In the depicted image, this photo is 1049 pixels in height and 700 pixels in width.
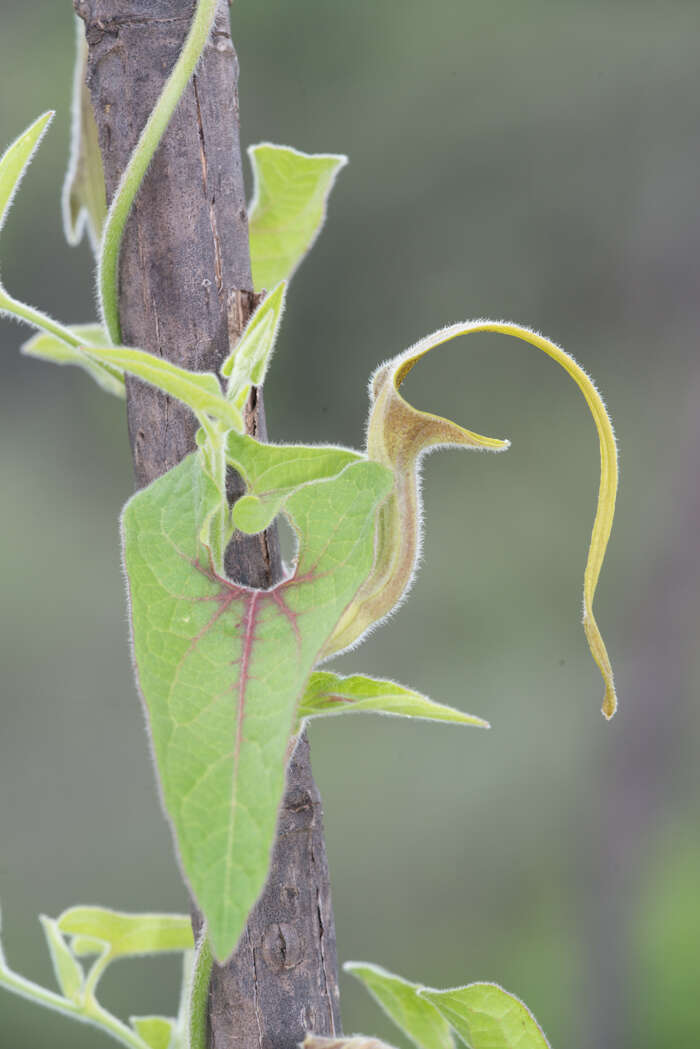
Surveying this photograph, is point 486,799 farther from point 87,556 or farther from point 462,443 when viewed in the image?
point 462,443

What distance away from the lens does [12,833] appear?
175 centimetres

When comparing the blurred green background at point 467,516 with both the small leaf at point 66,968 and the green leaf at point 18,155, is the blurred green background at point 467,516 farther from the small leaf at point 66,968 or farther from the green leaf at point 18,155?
the green leaf at point 18,155

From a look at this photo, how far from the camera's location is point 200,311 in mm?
277

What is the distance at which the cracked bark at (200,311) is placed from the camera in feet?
0.89

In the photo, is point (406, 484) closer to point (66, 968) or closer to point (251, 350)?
point (251, 350)

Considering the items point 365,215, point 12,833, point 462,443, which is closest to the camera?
point 462,443

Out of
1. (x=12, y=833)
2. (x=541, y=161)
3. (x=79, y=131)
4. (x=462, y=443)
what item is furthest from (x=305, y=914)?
(x=541, y=161)

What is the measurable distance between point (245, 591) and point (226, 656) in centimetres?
2

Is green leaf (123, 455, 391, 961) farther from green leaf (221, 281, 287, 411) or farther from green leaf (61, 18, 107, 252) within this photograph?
green leaf (61, 18, 107, 252)

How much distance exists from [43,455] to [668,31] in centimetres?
142

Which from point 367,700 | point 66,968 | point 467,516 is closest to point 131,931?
point 66,968

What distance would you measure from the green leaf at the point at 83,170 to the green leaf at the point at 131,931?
20 cm

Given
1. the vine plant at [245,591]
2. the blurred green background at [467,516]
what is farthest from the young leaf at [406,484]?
the blurred green background at [467,516]

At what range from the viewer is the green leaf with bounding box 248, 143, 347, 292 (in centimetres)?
33
